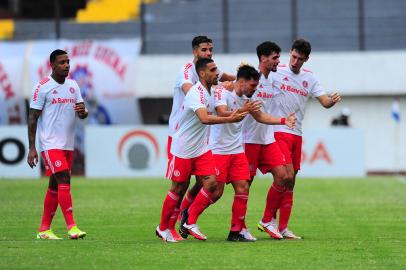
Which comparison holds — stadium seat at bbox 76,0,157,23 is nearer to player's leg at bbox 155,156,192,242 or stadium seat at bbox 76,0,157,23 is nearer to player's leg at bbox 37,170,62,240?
player's leg at bbox 37,170,62,240

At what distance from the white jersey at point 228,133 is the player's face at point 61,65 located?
Result: 6.37 feet

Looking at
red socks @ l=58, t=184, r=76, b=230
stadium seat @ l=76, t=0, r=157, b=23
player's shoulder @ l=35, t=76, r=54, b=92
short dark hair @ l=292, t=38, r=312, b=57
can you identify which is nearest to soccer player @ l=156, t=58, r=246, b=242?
red socks @ l=58, t=184, r=76, b=230

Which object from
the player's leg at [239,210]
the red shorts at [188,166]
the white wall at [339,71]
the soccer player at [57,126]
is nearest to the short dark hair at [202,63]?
the red shorts at [188,166]

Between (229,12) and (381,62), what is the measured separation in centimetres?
530

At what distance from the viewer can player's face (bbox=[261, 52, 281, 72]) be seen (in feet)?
47.3

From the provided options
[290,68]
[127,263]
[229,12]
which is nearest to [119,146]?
[229,12]

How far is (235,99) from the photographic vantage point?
1384 cm

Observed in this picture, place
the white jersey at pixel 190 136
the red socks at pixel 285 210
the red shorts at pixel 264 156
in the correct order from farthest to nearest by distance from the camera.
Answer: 1. the red socks at pixel 285 210
2. the red shorts at pixel 264 156
3. the white jersey at pixel 190 136

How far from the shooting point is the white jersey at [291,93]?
14805 mm

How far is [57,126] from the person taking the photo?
14.3 metres

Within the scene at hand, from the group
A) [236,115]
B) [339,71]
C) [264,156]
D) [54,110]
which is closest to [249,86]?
[236,115]

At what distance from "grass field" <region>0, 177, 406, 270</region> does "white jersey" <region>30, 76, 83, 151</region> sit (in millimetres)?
1259

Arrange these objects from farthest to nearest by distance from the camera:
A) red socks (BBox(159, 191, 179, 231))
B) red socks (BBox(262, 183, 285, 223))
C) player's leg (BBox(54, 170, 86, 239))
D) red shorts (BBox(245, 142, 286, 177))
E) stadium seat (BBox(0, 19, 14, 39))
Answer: stadium seat (BBox(0, 19, 14, 39)) < red socks (BBox(262, 183, 285, 223)) < red shorts (BBox(245, 142, 286, 177)) < player's leg (BBox(54, 170, 86, 239)) < red socks (BBox(159, 191, 179, 231))

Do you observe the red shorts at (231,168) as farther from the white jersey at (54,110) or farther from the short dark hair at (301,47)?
the white jersey at (54,110)
